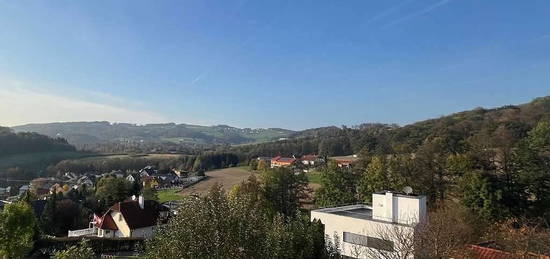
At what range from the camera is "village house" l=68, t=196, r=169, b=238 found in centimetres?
3884

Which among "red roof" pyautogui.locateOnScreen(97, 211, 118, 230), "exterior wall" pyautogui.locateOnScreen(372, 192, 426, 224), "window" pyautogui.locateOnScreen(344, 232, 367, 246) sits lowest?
"red roof" pyautogui.locateOnScreen(97, 211, 118, 230)

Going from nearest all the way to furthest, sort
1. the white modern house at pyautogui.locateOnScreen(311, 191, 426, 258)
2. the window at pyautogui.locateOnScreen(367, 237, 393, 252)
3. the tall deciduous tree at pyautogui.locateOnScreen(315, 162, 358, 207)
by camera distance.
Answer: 1. the window at pyautogui.locateOnScreen(367, 237, 393, 252)
2. the white modern house at pyautogui.locateOnScreen(311, 191, 426, 258)
3. the tall deciduous tree at pyautogui.locateOnScreen(315, 162, 358, 207)

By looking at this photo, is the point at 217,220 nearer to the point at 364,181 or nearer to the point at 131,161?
the point at 364,181

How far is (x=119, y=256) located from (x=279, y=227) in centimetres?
2047

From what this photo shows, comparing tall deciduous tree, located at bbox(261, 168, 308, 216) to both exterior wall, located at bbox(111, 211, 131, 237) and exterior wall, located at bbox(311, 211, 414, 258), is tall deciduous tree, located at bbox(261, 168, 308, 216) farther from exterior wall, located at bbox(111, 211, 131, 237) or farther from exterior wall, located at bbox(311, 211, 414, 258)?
exterior wall, located at bbox(311, 211, 414, 258)

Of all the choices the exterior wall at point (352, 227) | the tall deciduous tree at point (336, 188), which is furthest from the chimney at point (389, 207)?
the tall deciduous tree at point (336, 188)

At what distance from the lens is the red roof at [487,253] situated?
1834cm

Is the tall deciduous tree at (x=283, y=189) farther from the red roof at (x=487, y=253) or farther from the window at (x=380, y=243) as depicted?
the red roof at (x=487, y=253)

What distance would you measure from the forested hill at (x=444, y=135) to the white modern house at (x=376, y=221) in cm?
2088

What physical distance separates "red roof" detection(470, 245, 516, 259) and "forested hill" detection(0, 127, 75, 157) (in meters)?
124

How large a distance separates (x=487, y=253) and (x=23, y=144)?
131 metres

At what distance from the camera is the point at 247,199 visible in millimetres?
11836

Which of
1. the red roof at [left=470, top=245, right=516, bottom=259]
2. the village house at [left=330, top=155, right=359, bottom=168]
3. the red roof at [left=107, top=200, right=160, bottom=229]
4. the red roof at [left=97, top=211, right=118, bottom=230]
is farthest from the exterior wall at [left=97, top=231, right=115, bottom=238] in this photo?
the red roof at [left=470, top=245, right=516, bottom=259]

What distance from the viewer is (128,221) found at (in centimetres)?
3872
